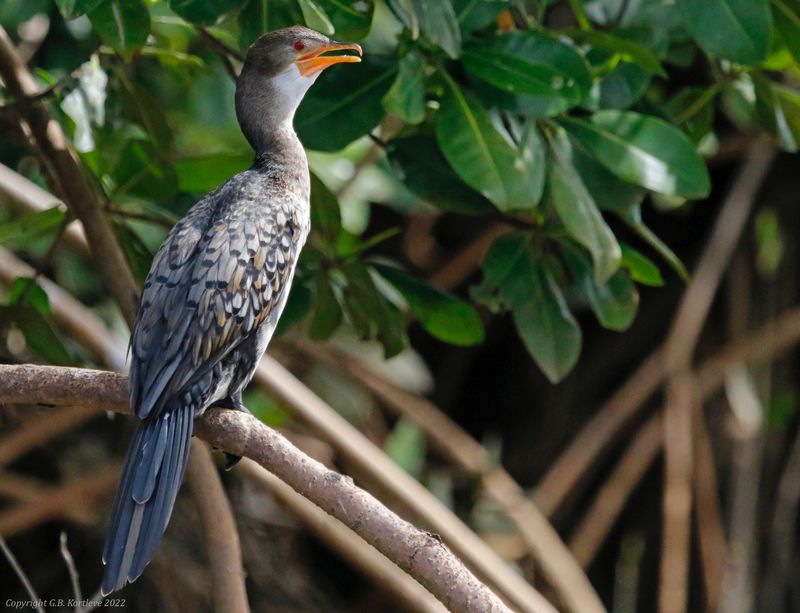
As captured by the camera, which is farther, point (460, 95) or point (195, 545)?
point (195, 545)

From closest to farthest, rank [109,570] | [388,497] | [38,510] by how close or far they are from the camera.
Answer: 1. [109,570]
2. [388,497]
3. [38,510]

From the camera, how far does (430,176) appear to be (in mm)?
1941

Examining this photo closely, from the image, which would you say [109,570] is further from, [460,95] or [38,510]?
[38,510]

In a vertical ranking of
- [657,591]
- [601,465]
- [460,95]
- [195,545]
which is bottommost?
[657,591]

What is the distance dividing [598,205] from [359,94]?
456 millimetres

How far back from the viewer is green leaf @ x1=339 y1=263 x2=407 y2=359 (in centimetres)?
203

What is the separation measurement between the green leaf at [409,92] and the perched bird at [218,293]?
0.10 m

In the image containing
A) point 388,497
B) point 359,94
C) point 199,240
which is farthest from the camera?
point 388,497

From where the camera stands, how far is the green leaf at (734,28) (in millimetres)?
1758

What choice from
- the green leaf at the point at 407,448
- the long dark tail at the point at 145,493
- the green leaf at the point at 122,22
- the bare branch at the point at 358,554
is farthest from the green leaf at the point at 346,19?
the green leaf at the point at 407,448

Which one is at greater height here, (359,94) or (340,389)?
(359,94)

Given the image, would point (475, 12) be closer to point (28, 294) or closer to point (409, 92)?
point (409, 92)

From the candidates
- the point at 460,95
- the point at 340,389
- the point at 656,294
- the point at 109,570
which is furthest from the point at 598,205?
the point at 656,294

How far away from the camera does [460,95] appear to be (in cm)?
181
